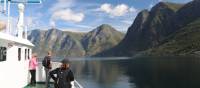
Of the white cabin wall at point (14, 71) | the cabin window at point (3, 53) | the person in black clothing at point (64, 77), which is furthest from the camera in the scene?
the cabin window at point (3, 53)

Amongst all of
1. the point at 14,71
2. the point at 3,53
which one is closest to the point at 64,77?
the point at 3,53

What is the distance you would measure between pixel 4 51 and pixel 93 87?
70.3 metres

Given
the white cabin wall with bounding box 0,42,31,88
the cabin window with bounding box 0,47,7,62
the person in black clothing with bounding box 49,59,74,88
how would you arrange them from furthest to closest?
the cabin window with bounding box 0,47,7,62 → the white cabin wall with bounding box 0,42,31,88 → the person in black clothing with bounding box 49,59,74,88

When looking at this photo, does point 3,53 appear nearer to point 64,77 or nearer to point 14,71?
point 14,71

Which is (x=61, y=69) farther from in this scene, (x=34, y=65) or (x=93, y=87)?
(x=93, y=87)

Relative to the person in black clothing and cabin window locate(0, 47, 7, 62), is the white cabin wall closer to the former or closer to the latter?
cabin window locate(0, 47, 7, 62)

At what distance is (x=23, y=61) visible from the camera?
22625 millimetres

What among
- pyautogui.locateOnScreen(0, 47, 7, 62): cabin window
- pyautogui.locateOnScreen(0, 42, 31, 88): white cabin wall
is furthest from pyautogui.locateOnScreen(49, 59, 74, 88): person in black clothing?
pyautogui.locateOnScreen(0, 47, 7, 62): cabin window

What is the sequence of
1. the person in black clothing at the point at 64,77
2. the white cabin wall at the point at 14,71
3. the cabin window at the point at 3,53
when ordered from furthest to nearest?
the cabin window at the point at 3,53 < the white cabin wall at the point at 14,71 < the person in black clothing at the point at 64,77

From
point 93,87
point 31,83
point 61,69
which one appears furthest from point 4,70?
point 93,87

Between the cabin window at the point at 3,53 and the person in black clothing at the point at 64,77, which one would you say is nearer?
the person in black clothing at the point at 64,77

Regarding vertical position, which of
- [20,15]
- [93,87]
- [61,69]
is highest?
[20,15]

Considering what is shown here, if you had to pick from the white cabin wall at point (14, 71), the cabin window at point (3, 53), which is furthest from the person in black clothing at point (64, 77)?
the cabin window at point (3, 53)

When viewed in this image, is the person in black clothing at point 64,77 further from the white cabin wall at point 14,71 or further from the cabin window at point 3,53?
the cabin window at point 3,53
